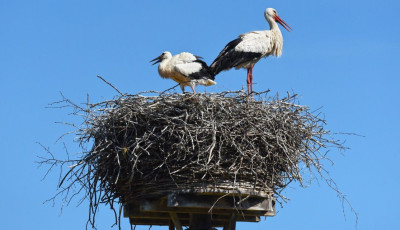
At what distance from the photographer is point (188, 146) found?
750cm

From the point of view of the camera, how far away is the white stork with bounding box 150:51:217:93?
11227 millimetres

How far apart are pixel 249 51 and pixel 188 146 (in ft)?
14.2

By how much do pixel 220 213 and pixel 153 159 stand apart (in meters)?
0.94

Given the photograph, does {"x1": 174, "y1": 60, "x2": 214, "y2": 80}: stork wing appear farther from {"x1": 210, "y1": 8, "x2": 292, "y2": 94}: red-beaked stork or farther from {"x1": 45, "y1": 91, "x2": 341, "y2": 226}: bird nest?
{"x1": 45, "y1": 91, "x2": 341, "y2": 226}: bird nest

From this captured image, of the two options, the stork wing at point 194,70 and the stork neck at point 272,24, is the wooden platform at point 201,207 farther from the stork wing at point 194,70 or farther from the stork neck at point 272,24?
the stork neck at point 272,24

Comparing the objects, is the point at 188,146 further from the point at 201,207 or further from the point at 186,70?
the point at 186,70

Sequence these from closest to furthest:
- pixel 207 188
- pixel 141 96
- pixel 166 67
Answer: pixel 207 188, pixel 141 96, pixel 166 67

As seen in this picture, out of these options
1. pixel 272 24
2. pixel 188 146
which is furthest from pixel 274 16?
Result: pixel 188 146

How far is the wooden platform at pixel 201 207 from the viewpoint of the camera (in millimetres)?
7516

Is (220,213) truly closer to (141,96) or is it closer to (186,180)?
(186,180)

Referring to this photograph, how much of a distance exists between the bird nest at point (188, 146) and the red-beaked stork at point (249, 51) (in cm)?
340

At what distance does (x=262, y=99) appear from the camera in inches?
324

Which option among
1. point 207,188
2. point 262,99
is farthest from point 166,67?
point 207,188

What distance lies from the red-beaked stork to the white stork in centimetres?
27
